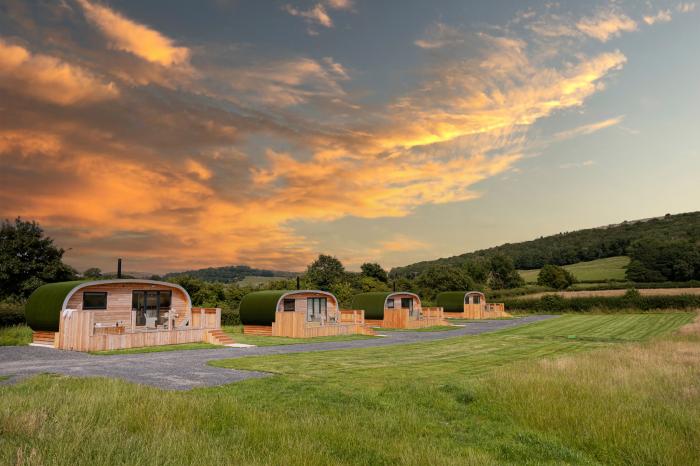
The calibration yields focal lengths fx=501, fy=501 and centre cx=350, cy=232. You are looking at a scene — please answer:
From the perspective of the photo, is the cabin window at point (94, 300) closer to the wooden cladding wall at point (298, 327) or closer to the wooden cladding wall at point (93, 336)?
the wooden cladding wall at point (93, 336)

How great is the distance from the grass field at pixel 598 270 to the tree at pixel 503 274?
4.12 meters

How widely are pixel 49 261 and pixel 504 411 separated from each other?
138 ft

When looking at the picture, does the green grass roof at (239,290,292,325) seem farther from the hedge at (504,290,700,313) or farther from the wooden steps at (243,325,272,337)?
the hedge at (504,290,700,313)

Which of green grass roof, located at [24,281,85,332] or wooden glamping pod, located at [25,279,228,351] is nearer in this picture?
wooden glamping pod, located at [25,279,228,351]

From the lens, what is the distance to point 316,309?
35.9 m

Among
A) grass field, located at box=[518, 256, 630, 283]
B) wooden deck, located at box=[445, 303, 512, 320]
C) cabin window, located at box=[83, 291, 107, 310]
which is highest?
grass field, located at box=[518, 256, 630, 283]

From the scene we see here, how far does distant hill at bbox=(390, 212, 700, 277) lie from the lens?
370 feet

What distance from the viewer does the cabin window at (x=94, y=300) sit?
24766 mm

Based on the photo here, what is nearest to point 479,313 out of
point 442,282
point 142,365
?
point 442,282

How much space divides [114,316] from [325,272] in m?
63.2

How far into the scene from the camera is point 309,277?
84.5 meters

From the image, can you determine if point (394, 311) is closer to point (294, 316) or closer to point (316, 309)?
point (316, 309)

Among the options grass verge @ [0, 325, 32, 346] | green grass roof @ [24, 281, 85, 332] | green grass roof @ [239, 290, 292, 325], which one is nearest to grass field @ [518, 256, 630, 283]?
green grass roof @ [239, 290, 292, 325]

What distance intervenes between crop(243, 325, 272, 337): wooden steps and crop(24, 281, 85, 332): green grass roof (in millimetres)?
11348
